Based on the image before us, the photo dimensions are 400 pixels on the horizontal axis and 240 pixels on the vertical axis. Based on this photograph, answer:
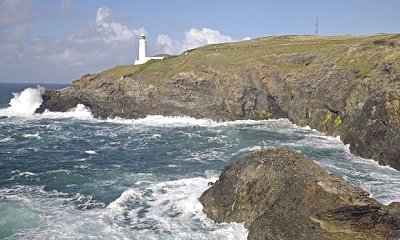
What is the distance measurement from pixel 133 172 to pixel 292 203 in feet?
67.8

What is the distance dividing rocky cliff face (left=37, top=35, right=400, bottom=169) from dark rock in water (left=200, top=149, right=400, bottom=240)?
83.2 feet

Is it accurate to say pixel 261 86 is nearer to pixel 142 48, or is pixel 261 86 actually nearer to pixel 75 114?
pixel 75 114

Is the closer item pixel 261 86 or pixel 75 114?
pixel 261 86

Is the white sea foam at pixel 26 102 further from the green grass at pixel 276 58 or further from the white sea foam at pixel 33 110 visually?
the green grass at pixel 276 58

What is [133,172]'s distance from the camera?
40.0 m

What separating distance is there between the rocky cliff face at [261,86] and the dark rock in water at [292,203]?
25.4m

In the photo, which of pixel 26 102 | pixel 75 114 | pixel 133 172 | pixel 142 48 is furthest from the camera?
pixel 142 48

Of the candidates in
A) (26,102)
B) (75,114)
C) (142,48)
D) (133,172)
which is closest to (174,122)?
(75,114)

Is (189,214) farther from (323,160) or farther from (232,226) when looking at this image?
(323,160)

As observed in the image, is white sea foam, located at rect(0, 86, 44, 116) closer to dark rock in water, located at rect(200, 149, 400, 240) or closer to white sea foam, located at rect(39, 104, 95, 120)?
white sea foam, located at rect(39, 104, 95, 120)

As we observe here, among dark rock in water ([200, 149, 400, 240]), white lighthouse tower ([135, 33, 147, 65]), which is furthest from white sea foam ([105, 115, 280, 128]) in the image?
dark rock in water ([200, 149, 400, 240])

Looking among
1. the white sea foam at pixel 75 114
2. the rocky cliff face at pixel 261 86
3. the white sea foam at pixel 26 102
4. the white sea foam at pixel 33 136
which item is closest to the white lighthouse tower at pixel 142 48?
the rocky cliff face at pixel 261 86

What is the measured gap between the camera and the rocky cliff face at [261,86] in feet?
192

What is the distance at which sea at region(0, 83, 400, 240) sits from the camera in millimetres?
25625
